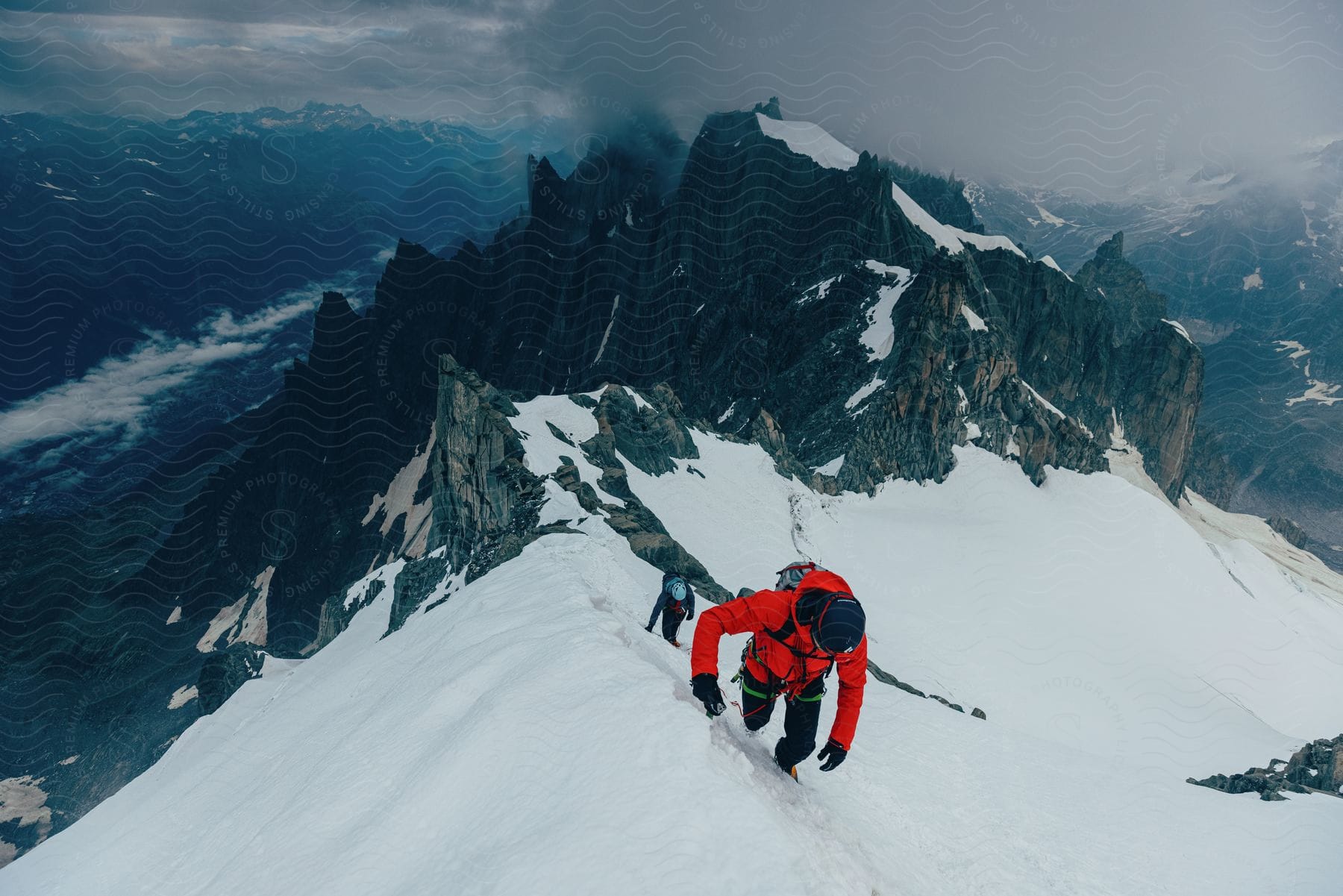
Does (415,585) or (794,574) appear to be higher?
(794,574)

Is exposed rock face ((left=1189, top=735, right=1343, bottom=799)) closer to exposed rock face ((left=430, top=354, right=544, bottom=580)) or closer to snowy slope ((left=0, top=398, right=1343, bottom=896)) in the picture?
snowy slope ((left=0, top=398, right=1343, bottom=896))

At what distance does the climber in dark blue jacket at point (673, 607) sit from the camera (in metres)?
11.9

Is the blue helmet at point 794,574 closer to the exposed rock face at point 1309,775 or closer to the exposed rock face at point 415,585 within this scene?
the exposed rock face at point 1309,775

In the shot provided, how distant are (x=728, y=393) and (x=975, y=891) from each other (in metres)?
73.2

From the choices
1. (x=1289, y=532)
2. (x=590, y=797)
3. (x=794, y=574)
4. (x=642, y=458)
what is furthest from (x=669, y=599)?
(x=1289, y=532)

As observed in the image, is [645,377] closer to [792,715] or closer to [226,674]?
[226,674]

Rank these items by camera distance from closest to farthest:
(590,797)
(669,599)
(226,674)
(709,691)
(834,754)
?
(590,797) → (709,691) → (834,754) → (669,599) → (226,674)

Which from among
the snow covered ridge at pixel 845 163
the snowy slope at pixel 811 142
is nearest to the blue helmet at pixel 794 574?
the snow covered ridge at pixel 845 163

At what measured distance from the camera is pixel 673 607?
1193 cm

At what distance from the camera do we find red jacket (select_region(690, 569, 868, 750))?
267 inches

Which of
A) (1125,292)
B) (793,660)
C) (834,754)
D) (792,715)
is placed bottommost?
(1125,292)

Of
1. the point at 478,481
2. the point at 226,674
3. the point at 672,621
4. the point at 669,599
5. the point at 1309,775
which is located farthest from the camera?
the point at 226,674

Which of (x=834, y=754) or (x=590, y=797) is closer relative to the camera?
(x=590, y=797)

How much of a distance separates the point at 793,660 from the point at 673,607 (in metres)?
5.22
